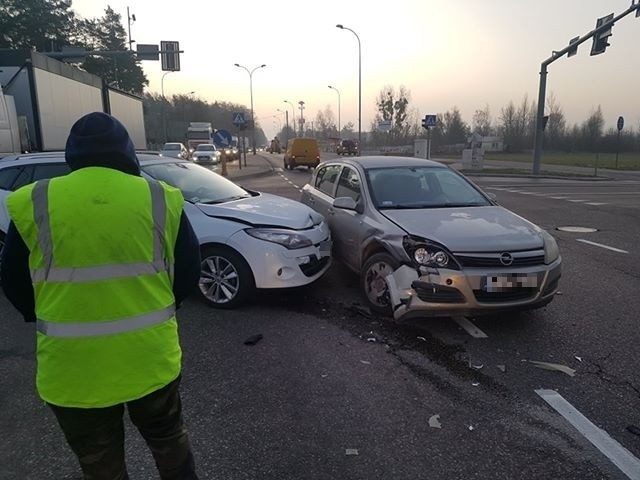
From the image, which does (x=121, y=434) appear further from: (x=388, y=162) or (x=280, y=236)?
(x=388, y=162)

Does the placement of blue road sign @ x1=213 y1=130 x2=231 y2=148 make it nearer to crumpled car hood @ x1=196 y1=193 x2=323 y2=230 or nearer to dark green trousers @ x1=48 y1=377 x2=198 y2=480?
crumpled car hood @ x1=196 y1=193 x2=323 y2=230

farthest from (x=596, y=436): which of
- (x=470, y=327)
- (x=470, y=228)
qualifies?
(x=470, y=228)

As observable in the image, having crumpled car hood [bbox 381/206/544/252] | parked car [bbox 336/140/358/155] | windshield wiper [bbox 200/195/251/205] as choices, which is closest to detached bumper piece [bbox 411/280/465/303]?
crumpled car hood [bbox 381/206/544/252]

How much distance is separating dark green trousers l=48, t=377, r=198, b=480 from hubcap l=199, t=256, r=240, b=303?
3.10 meters

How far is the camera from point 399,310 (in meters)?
4.47

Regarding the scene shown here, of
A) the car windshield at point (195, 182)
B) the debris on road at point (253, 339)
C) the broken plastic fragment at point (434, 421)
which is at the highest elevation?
the car windshield at point (195, 182)

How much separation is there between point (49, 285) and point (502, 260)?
3.64m

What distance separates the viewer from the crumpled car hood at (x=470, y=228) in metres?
4.41

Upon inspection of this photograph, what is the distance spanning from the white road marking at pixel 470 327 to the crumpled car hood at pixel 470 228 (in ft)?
2.66

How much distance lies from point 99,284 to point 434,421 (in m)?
2.30

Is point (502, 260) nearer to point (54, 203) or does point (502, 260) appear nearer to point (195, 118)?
point (54, 203)

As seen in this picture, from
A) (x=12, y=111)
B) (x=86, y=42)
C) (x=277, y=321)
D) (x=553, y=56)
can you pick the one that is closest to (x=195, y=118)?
(x=86, y=42)

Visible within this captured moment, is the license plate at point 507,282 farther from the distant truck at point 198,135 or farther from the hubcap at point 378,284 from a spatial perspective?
the distant truck at point 198,135

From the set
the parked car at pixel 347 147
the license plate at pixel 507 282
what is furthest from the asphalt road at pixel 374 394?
the parked car at pixel 347 147
